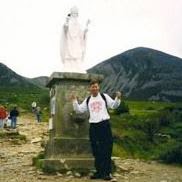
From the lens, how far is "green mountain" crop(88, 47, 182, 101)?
124m

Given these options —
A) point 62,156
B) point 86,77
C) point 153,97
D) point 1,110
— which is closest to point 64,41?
point 86,77

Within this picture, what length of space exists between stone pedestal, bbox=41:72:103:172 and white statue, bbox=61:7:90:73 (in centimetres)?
61

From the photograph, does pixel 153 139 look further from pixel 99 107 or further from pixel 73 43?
pixel 99 107

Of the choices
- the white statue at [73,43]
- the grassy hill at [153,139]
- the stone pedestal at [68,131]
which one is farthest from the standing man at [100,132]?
the grassy hill at [153,139]

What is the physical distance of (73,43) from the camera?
13.6m

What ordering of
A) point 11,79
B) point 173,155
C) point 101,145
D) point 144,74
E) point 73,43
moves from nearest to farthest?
point 101,145 → point 73,43 → point 173,155 → point 144,74 → point 11,79

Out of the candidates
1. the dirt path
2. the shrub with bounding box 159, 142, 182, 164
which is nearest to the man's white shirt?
the dirt path

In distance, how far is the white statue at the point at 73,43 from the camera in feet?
44.2

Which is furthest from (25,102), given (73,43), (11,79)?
(11,79)

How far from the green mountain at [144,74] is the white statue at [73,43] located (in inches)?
3987

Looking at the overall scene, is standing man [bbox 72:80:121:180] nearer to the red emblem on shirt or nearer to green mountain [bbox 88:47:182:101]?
the red emblem on shirt

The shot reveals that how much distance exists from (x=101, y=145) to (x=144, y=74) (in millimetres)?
140387

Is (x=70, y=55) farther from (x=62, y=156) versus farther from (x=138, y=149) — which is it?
(x=138, y=149)

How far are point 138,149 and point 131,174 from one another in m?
6.30
